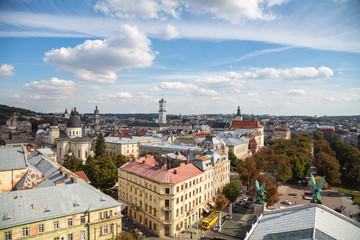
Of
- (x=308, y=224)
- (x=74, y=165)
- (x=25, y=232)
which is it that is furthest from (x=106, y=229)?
(x=74, y=165)

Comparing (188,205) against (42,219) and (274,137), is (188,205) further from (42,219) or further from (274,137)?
(274,137)

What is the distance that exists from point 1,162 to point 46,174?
26.3ft

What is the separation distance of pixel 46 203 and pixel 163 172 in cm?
1844

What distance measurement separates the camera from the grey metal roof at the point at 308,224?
17906 millimetres

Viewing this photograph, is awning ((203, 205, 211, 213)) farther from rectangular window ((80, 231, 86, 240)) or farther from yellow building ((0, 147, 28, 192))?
yellow building ((0, 147, 28, 192))

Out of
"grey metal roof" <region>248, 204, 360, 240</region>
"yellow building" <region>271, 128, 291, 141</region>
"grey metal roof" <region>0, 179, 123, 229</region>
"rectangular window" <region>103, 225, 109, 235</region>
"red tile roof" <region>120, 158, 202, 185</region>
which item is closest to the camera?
"grey metal roof" <region>248, 204, 360, 240</region>

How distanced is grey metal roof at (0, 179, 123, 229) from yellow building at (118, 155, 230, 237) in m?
9.16

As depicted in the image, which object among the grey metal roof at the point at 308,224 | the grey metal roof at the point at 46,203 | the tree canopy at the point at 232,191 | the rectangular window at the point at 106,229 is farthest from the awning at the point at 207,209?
the grey metal roof at the point at 308,224

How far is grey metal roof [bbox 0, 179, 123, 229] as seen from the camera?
87.6 ft

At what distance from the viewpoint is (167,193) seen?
38.5 meters

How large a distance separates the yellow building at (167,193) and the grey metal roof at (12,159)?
19193 mm

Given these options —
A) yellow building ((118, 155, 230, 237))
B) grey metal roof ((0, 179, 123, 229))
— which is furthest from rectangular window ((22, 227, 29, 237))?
yellow building ((118, 155, 230, 237))

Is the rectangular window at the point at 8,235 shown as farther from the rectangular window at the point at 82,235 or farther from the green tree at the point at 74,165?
the green tree at the point at 74,165

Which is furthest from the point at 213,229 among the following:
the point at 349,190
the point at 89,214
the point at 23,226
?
the point at 349,190
